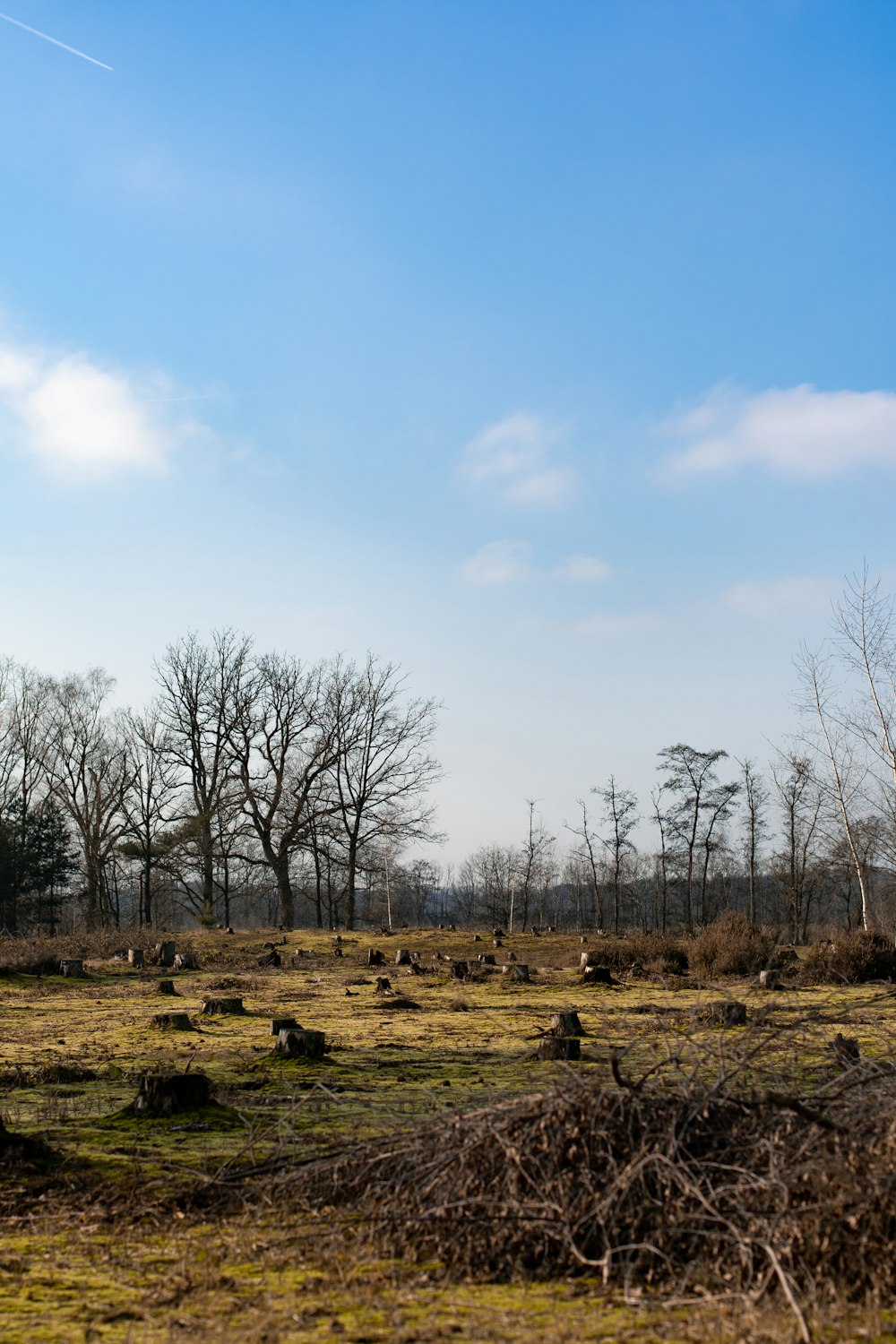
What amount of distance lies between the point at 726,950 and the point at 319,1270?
18455mm

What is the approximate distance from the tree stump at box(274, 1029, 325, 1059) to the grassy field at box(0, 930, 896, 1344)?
23cm

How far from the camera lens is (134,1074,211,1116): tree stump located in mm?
6664

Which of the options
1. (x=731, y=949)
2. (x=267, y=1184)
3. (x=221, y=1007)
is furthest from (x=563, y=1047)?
(x=731, y=949)

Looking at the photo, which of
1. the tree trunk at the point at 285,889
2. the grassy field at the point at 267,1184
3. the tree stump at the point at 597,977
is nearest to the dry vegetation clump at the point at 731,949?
the tree stump at the point at 597,977

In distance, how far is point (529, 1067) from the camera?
27.8ft

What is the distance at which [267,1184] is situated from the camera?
15.1 feet

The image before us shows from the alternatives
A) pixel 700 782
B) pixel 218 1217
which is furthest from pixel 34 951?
pixel 700 782

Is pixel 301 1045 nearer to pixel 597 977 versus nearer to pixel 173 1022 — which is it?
pixel 173 1022

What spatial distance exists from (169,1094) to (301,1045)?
270 cm

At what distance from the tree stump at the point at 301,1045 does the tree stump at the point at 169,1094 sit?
246 centimetres

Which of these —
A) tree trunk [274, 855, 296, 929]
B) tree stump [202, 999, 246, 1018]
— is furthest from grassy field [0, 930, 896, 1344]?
tree trunk [274, 855, 296, 929]

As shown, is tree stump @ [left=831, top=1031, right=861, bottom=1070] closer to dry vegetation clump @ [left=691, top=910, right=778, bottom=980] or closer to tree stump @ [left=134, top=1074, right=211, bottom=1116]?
tree stump @ [left=134, top=1074, right=211, bottom=1116]

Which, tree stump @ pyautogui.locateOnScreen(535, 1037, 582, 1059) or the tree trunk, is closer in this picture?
tree stump @ pyautogui.locateOnScreen(535, 1037, 582, 1059)

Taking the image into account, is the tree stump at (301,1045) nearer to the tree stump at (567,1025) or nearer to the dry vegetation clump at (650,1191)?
the tree stump at (567,1025)
